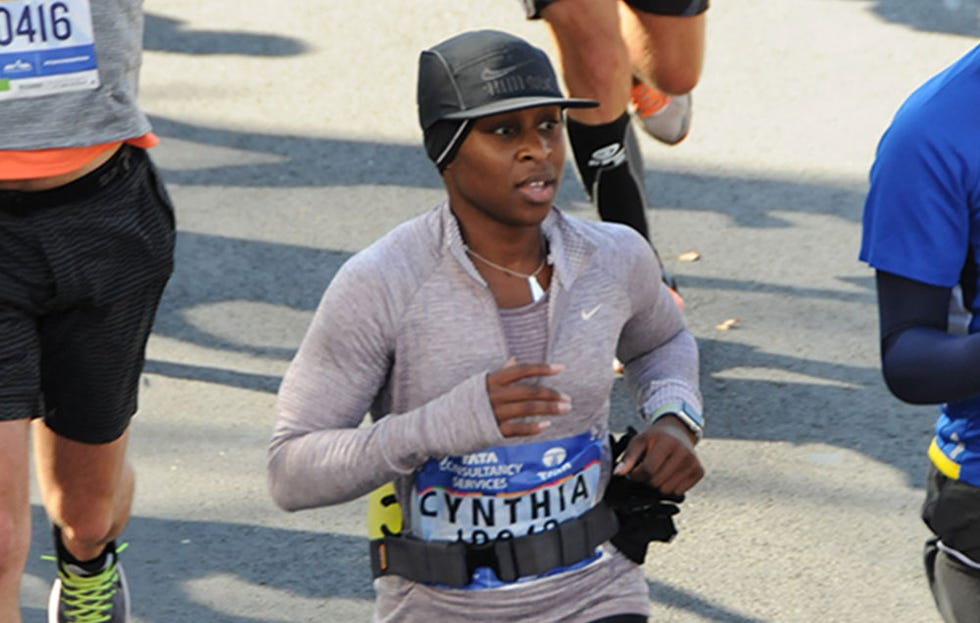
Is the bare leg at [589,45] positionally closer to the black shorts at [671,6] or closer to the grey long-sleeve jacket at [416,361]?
the black shorts at [671,6]

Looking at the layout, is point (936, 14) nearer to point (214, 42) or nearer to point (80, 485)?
point (214, 42)

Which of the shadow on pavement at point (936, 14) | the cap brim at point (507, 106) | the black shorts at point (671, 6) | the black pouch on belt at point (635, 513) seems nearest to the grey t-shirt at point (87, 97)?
the cap brim at point (507, 106)

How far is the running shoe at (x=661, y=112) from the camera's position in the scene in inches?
238

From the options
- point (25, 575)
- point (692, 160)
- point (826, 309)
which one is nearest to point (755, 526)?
point (826, 309)

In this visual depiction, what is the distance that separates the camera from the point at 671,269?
6.48m

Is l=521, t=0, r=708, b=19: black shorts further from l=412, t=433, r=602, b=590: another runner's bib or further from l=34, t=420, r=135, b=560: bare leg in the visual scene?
l=412, t=433, r=602, b=590: another runner's bib

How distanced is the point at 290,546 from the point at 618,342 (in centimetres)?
167

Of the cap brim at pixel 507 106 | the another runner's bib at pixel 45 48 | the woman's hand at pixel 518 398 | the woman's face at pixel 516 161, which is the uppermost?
the cap brim at pixel 507 106

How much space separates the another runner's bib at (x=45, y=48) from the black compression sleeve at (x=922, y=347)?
149 centimetres

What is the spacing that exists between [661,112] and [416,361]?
122 inches

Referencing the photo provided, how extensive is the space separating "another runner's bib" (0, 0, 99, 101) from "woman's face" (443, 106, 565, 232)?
0.83 m

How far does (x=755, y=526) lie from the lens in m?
4.88

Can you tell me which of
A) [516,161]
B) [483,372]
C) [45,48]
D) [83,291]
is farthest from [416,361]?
[45,48]

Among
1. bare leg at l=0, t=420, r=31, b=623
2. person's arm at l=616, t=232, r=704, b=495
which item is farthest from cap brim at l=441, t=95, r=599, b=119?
bare leg at l=0, t=420, r=31, b=623
